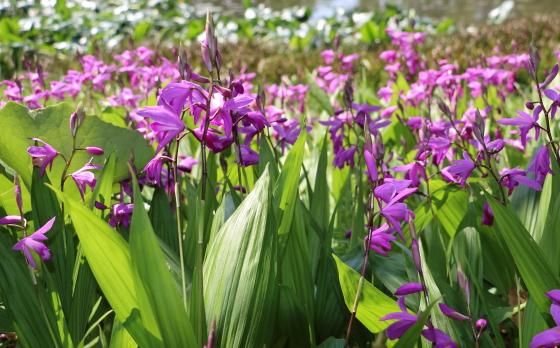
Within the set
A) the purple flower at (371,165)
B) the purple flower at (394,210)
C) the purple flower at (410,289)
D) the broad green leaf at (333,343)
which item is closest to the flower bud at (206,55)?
the purple flower at (371,165)

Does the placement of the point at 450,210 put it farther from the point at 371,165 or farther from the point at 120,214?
the point at 120,214

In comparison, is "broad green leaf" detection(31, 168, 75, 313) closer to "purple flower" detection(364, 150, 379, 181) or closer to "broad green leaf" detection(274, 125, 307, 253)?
"broad green leaf" detection(274, 125, 307, 253)

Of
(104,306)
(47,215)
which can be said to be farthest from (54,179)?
(104,306)

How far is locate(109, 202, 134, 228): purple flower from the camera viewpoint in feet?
4.47

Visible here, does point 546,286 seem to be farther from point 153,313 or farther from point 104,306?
point 104,306

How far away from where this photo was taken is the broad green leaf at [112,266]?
1.04 metres

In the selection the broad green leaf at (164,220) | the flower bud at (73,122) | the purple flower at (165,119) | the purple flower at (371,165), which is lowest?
the broad green leaf at (164,220)

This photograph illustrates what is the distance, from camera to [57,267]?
1.37 metres

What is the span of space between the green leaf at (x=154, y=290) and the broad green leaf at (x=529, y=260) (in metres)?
0.73

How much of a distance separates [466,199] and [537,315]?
2.03 ft

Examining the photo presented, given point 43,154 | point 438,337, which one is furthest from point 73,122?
point 438,337

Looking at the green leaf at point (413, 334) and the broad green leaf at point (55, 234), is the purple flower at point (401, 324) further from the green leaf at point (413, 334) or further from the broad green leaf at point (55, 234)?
the broad green leaf at point (55, 234)

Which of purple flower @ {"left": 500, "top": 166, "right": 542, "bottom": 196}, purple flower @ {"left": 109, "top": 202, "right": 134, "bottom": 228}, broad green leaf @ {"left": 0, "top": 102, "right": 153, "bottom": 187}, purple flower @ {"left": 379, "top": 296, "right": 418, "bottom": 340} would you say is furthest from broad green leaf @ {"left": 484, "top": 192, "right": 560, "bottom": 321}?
broad green leaf @ {"left": 0, "top": 102, "right": 153, "bottom": 187}

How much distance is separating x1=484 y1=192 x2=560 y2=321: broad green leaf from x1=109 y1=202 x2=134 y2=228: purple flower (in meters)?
0.93
